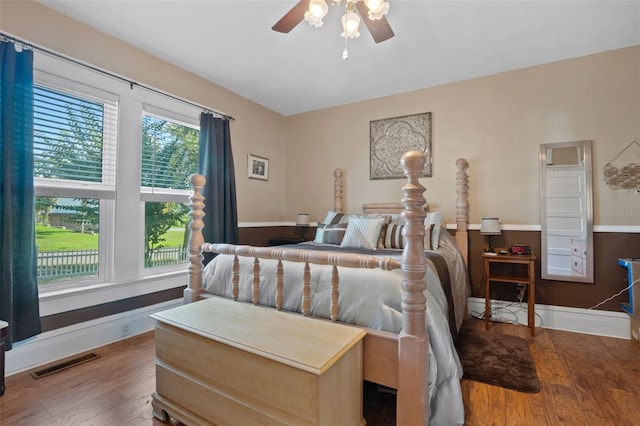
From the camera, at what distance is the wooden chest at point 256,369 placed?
1.14 metres

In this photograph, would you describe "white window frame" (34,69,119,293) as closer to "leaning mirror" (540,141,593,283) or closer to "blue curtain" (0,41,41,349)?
"blue curtain" (0,41,41,349)

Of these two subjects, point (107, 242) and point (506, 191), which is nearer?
point (107, 242)

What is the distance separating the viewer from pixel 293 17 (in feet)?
6.12

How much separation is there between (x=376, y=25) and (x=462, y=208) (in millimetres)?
2061

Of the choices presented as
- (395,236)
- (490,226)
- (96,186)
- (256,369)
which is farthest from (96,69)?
(490,226)

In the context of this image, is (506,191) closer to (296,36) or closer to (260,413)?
(296,36)

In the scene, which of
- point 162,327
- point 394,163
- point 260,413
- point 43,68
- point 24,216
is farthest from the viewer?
point 394,163

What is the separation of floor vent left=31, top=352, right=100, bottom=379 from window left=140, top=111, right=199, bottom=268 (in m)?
0.84

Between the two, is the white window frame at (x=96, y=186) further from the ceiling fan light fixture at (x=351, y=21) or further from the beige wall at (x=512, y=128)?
the beige wall at (x=512, y=128)

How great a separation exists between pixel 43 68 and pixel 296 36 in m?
1.86

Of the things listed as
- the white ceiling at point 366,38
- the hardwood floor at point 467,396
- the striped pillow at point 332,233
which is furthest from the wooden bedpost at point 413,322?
the striped pillow at point 332,233

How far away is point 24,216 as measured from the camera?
1982 mm

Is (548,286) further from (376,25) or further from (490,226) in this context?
(376,25)

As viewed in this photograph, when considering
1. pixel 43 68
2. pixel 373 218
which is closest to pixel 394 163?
pixel 373 218
